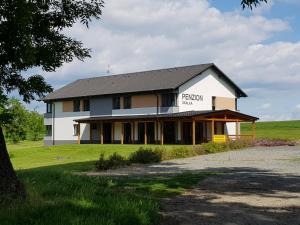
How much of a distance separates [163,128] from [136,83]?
5717mm

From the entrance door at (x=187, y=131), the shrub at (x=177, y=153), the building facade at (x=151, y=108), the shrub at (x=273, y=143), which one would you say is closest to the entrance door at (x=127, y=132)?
the building facade at (x=151, y=108)

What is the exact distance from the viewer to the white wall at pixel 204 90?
148 ft

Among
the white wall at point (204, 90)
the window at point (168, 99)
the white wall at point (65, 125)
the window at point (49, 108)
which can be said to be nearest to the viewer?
the window at point (168, 99)

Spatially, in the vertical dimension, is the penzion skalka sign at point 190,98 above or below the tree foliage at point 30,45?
above

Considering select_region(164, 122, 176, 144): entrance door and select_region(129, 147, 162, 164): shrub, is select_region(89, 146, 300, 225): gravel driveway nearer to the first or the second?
select_region(129, 147, 162, 164): shrub

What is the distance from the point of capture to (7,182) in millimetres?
8562

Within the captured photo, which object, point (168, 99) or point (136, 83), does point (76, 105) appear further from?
point (168, 99)

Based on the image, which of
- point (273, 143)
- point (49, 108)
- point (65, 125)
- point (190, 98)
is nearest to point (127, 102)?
point (190, 98)

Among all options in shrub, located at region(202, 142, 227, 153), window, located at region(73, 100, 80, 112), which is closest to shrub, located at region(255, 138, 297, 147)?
shrub, located at region(202, 142, 227, 153)

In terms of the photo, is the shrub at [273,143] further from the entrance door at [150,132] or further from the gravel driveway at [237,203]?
the gravel driveway at [237,203]

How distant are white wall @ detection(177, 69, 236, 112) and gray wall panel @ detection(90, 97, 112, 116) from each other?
8416 millimetres

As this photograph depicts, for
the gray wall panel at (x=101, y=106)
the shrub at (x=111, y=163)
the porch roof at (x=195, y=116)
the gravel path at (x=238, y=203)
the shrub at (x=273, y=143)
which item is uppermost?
the gray wall panel at (x=101, y=106)

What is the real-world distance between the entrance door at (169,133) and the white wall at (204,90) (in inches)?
91.4

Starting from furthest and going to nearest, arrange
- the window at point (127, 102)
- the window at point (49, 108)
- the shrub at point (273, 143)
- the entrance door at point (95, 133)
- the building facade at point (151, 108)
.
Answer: the window at point (49, 108) < the entrance door at point (95, 133) < the window at point (127, 102) < the building facade at point (151, 108) < the shrub at point (273, 143)
